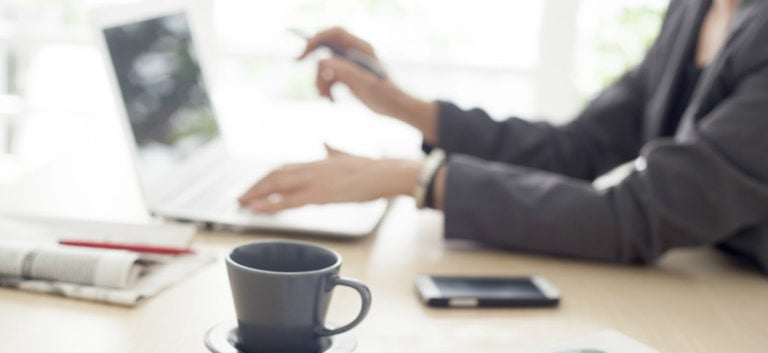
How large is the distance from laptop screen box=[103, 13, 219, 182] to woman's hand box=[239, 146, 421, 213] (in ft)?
0.50

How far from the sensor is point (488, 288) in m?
1.02

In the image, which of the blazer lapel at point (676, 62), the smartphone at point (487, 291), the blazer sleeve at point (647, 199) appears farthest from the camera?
the blazer lapel at point (676, 62)

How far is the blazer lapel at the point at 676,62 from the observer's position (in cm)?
136

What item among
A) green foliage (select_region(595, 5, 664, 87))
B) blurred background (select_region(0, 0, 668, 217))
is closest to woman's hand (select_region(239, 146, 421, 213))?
blurred background (select_region(0, 0, 668, 217))

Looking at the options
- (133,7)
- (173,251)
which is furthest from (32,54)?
(173,251)

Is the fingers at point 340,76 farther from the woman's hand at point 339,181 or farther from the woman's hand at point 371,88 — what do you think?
the woman's hand at point 339,181

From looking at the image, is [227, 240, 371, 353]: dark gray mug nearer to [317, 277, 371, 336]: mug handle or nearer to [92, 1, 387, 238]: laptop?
[317, 277, 371, 336]: mug handle

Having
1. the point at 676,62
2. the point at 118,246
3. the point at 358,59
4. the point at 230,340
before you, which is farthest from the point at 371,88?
the point at 230,340

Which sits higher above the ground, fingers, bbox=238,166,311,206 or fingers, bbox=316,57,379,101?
fingers, bbox=316,57,379,101

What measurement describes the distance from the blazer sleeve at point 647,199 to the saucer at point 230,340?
13.4 inches

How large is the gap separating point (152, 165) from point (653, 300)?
59cm

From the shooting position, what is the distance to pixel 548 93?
2855 mm

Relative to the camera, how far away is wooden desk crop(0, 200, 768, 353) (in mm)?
865

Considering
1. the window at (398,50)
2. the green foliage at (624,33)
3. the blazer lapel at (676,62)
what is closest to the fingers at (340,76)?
the blazer lapel at (676,62)
